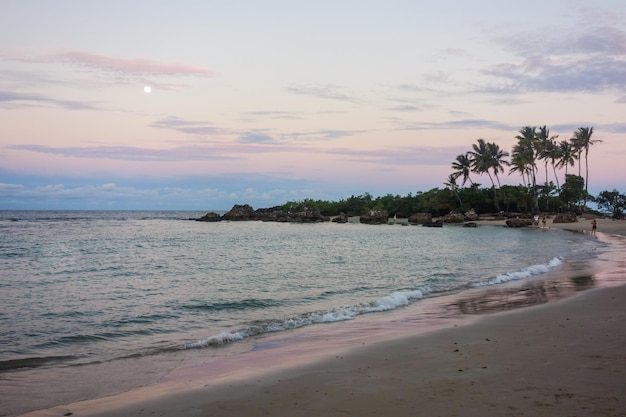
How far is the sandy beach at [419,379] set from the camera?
611cm

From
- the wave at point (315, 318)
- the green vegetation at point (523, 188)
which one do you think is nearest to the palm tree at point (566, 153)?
the green vegetation at point (523, 188)

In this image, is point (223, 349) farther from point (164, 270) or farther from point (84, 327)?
point (164, 270)

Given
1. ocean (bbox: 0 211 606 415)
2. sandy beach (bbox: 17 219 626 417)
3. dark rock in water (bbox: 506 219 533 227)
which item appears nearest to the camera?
sandy beach (bbox: 17 219 626 417)

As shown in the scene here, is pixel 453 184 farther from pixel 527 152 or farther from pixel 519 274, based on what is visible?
pixel 519 274

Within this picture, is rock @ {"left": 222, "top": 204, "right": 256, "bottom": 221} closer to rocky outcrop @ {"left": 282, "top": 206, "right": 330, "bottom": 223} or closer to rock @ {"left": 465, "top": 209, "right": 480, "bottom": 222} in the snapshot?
rocky outcrop @ {"left": 282, "top": 206, "right": 330, "bottom": 223}

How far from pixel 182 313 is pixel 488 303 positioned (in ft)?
30.3

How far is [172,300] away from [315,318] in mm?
5700

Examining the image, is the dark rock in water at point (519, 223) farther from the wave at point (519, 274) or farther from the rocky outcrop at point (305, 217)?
the wave at point (519, 274)

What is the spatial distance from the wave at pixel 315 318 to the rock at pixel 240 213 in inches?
3939

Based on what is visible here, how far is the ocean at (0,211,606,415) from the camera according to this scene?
9.48 m

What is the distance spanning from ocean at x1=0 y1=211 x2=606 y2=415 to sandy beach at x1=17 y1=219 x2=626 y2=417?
1.24 meters

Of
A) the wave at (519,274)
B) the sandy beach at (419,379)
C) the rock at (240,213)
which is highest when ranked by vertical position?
the rock at (240,213)

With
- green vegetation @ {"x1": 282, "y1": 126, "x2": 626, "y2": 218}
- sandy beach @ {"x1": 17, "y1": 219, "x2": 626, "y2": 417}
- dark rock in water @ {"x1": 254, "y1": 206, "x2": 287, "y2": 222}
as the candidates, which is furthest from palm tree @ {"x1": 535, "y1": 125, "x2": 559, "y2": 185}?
sandy beach @ {"x1": 17, "y1": 219, "x2": 626, "y2": 417}

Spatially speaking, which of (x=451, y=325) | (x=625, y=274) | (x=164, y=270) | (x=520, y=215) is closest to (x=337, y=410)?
(x=451, y=325)
